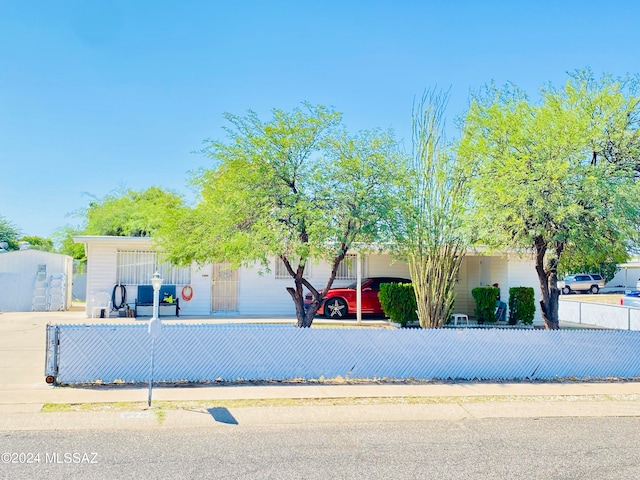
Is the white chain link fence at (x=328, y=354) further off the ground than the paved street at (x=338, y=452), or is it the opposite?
the white chain link fence at (x=328, y=354)

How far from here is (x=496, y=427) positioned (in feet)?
23.1

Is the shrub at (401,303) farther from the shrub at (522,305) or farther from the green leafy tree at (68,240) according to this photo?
the green leafy tree at (68,240)

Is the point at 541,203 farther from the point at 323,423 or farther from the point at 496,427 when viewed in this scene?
the point at 323,423

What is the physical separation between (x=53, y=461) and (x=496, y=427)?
4.98 meters

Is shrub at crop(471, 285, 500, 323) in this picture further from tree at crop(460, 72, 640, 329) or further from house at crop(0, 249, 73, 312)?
house at crop(0, 249, 73, 312)

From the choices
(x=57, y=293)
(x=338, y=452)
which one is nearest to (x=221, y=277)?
(x=57, y=293)

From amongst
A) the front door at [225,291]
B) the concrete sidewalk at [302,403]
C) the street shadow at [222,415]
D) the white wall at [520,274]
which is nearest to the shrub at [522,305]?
the white wall at [520,274]

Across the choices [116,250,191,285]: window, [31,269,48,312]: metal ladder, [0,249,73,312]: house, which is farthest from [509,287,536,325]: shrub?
[31,269,48,312]: metal ladder

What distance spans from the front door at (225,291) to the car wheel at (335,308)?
3294 millimetres

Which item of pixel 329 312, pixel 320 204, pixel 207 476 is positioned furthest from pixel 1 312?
pixel 207 476

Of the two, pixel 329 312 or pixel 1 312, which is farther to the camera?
pixel 1 312

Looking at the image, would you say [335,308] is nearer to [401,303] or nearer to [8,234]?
[401,303]

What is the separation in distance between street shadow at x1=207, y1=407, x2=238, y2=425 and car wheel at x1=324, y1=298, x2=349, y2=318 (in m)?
11.0

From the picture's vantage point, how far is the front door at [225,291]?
766 inches
